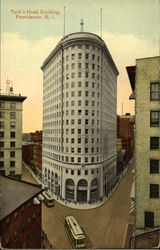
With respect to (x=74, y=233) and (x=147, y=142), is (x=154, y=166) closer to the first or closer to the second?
(x=147, y=142)

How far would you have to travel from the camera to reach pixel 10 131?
203 inches

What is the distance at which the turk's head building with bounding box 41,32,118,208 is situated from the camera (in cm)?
509

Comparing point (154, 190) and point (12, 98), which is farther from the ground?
point (12, 98)

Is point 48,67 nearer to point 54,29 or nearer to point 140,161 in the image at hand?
point 54,29

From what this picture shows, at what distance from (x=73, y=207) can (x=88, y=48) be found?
4.83 metres

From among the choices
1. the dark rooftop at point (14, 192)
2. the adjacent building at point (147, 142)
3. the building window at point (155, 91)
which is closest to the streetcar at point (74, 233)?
the dark rooftop at point (14, 192)

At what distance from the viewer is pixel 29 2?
4953mm

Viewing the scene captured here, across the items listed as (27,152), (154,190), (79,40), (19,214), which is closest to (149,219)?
(154,190)

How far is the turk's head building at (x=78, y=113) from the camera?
5094 mm

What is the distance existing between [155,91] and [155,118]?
83cm

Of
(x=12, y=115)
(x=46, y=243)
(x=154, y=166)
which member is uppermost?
(x=12, y=115)

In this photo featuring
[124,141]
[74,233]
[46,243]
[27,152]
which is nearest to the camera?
[74,233]

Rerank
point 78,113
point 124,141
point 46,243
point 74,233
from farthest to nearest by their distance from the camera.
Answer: point 124,141 < point 78,113 < point 46,243 < point 74,233

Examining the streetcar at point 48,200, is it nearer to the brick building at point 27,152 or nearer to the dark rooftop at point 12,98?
the brick building at point 27,152
